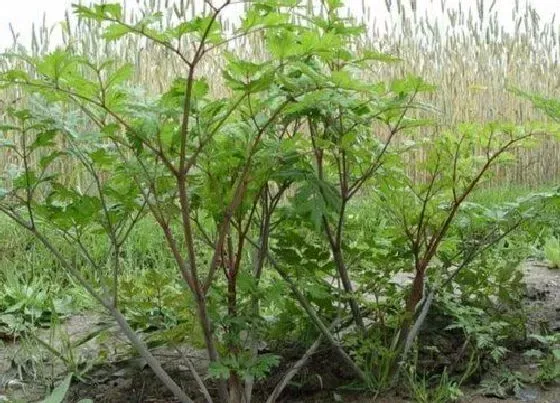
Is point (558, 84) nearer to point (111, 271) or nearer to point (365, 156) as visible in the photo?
point (111, 271)

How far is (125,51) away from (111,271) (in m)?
3.10

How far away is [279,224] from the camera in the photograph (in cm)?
215

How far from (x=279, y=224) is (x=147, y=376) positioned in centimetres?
59

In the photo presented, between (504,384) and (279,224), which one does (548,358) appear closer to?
(504,384)

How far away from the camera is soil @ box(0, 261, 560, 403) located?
221cm

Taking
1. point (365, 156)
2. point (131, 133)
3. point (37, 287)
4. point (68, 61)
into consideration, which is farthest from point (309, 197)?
point (37, 287)

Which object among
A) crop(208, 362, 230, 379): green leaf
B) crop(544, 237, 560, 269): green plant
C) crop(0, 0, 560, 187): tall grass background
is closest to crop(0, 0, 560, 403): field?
crop(208, 362, 230, 379): green leaf

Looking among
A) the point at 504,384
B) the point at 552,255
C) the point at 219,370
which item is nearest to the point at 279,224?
the point at 219,370

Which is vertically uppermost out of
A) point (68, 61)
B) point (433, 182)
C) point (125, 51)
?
point (125, 51)

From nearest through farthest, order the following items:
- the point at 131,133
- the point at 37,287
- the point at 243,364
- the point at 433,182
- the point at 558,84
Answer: the point at 131,133
the point at 243,364
the point at 433,182
the point at 37,287
the point at 558,84

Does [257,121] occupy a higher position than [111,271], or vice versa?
[257,121]

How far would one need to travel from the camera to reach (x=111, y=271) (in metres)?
3.73

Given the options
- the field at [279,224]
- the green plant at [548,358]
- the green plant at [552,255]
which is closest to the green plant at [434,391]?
the field at [279,224]

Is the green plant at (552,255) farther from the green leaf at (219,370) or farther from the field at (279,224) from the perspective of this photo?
the green leaf at (219,370)
